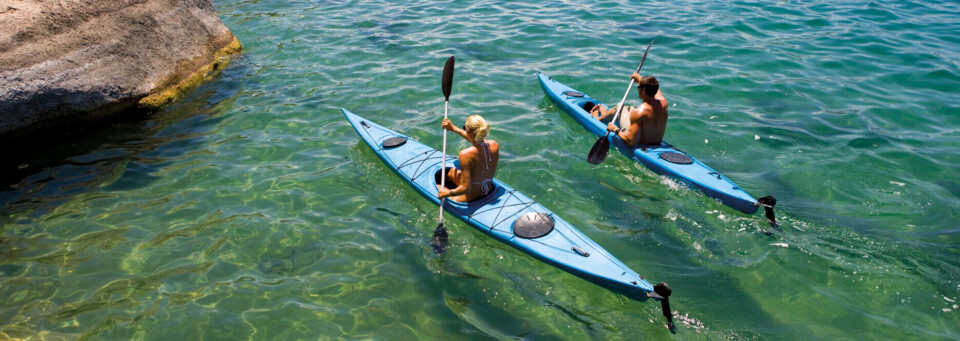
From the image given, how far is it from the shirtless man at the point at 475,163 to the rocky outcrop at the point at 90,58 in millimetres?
5625

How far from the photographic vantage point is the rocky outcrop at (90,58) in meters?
7.48

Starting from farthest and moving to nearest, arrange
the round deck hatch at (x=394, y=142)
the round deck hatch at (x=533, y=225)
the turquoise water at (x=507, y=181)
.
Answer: the round deck hatch at (x=394, y=142) < the round deck hatch at (x=533, y=225) < the turquoise water at (x=507, y=181)

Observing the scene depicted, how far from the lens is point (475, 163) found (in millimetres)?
6094

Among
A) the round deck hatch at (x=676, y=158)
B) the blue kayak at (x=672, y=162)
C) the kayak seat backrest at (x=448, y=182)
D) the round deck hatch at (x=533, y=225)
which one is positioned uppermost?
the round deck hatch at (x=676, y=158)

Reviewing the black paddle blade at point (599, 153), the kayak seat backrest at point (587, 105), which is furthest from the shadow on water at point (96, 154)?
the kayak seat backrest at point (587, 105)

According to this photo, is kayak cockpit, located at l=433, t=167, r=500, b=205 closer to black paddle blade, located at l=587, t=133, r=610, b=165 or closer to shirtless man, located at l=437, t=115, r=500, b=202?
shirtless man, located at l=437, t=115, r=500, b=202

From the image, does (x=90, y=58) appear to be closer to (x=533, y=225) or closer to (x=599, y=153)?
(x=533, y=225)

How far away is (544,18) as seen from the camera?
46.8 ft

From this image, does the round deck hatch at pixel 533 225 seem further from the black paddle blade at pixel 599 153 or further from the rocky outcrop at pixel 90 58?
the rocky outcrop at pixel 90 58

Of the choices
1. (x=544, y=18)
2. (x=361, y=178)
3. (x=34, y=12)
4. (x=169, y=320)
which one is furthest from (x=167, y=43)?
(x=544, y=18)

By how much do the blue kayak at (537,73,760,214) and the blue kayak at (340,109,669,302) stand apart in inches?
76.7

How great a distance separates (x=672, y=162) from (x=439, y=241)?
3.32 metres

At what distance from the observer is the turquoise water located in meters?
5.06

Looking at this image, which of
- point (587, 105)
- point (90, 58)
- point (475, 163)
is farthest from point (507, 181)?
point (90, 58)
